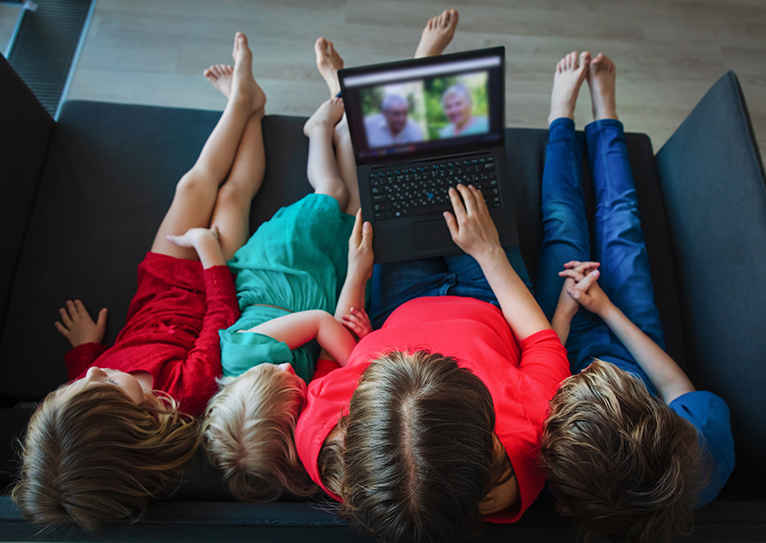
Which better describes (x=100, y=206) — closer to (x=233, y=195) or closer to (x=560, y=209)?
(x=233, y=195)

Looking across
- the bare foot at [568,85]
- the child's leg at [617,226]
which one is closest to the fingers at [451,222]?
the child's leg at [617,226]

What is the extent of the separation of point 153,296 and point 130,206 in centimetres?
32

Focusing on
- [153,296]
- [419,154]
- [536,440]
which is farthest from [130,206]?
[536,440]

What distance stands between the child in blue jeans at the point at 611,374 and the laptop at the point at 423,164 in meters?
0.23

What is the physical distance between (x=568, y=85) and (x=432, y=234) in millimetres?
760

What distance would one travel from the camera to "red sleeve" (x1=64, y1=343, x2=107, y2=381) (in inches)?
42.5

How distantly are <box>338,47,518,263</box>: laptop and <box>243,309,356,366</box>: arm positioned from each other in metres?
0.20

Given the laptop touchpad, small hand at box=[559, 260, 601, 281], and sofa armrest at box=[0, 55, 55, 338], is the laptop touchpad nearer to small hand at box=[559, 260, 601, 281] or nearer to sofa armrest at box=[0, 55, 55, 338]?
small hand at box=[559, 260, 601, 281]

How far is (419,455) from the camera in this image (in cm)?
57

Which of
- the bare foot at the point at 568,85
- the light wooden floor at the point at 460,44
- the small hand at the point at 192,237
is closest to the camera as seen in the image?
Result: the small hand at the point at 192,237

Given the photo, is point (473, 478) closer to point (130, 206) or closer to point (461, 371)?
point (461, 371)

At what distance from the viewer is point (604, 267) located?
1158mm

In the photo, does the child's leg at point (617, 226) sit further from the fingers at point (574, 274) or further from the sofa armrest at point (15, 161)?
the sofa armrest at point (15, 161)

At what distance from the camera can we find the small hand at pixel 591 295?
3.47ft
